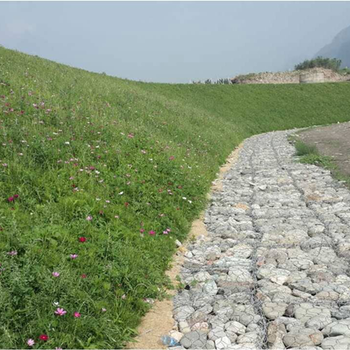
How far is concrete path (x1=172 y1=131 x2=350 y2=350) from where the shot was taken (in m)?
4.39

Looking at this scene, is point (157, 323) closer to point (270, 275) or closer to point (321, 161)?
point (270, 275)

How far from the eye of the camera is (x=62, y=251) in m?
5.29

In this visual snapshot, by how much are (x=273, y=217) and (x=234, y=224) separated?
3.48ft

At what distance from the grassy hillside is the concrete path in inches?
27.7

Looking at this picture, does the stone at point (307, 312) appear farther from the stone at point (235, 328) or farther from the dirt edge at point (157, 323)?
the dirt edge at point (157, 323)

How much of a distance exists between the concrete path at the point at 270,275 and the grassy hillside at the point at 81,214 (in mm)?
703

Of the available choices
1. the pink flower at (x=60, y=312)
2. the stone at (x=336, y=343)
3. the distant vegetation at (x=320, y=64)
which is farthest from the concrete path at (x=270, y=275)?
the distant vegetation at (x=320, y=64)

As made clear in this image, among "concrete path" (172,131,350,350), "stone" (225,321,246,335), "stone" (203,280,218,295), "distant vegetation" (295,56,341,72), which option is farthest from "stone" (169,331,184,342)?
"distant vegetation" (295,56,341,72)

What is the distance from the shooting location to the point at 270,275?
5793mm

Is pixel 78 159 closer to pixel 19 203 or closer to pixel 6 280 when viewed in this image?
pixel 19 203

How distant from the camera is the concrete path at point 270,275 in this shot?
4395mm

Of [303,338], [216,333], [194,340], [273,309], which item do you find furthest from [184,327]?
[303,338]

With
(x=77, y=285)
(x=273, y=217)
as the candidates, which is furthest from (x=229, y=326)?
(x=273, y=217)

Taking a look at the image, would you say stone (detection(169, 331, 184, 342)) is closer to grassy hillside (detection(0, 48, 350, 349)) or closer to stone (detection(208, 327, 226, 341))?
stone (detection(208, 327, 226, 341))
